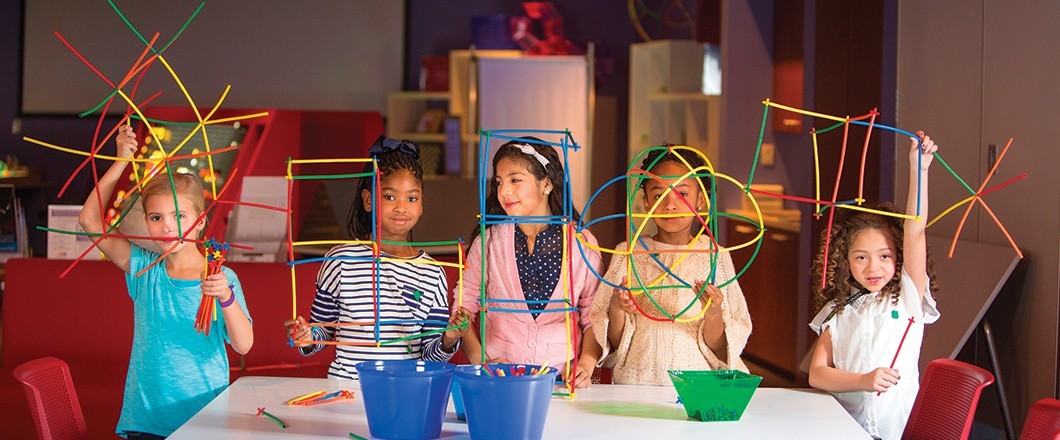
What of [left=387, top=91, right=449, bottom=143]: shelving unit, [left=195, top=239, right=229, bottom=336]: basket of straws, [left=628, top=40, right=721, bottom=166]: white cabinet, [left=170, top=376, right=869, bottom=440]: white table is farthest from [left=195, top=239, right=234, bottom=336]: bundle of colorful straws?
[left=387, top=91, right=449, bottom=143]: shelving unit

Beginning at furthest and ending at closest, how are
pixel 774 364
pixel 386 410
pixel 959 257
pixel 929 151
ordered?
pixel 774 364, pixel 959 257, pixel 929 151, pixel 386 410

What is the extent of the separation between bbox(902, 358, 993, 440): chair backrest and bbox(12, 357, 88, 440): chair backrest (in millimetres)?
1553

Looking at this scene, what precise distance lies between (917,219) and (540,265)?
0.81m

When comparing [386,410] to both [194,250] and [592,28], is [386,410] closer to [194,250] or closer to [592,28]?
[194,250]

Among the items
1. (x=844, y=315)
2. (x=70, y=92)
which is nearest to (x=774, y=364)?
(x=844, y=315)

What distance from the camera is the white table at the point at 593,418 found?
1.83 m

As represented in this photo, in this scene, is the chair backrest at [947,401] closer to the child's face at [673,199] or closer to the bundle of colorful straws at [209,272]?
the child's face at [673,199]

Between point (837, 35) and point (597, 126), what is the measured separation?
110 inches

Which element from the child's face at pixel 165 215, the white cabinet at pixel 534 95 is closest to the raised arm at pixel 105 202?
→ the child's face at pixel 165 215

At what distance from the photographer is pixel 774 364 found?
17.5 feet

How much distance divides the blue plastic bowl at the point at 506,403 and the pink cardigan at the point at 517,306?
662 mm

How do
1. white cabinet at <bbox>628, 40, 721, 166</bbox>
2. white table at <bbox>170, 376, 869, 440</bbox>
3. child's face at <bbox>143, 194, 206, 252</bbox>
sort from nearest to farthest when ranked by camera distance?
1. white table at <bbox>170, 376, 869, 440</bbox>
2. child's face at <bbox>143, 194, 206, 252</bbox>
3. white cabinet at <bbox>628, 40, 721, 166</bbox>

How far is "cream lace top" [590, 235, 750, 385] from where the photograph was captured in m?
2.37

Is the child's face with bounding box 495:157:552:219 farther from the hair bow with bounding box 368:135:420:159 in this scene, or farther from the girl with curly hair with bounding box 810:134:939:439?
the girl with curly hair with bounding box 810:134:939:439
